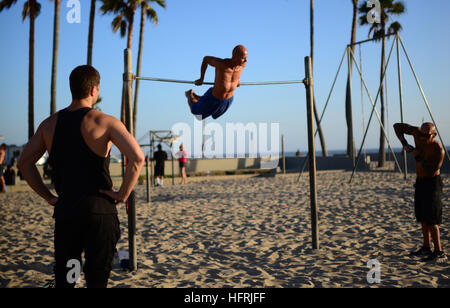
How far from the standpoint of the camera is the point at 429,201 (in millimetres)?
4133

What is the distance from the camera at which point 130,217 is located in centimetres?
399

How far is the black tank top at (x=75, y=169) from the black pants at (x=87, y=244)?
0.15 ft

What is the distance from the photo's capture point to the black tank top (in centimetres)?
180

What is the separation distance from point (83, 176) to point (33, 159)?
332 millimetres

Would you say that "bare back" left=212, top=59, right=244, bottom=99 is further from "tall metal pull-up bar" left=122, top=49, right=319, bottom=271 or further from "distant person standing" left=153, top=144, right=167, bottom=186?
"distant person standing" left=153, top=144, right=167, bottom=186

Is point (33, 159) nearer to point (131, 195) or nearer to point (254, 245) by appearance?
point (131, 195)

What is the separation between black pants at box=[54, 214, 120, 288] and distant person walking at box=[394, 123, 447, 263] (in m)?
3.44

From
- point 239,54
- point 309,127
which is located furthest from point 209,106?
point 309,127

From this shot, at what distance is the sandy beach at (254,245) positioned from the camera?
3.69 meters

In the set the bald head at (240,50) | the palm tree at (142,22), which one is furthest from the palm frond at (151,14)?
the bald head at (240,50)

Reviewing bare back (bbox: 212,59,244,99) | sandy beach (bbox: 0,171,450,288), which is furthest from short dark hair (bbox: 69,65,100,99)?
bare back (bbox: 212,59,244,99)
